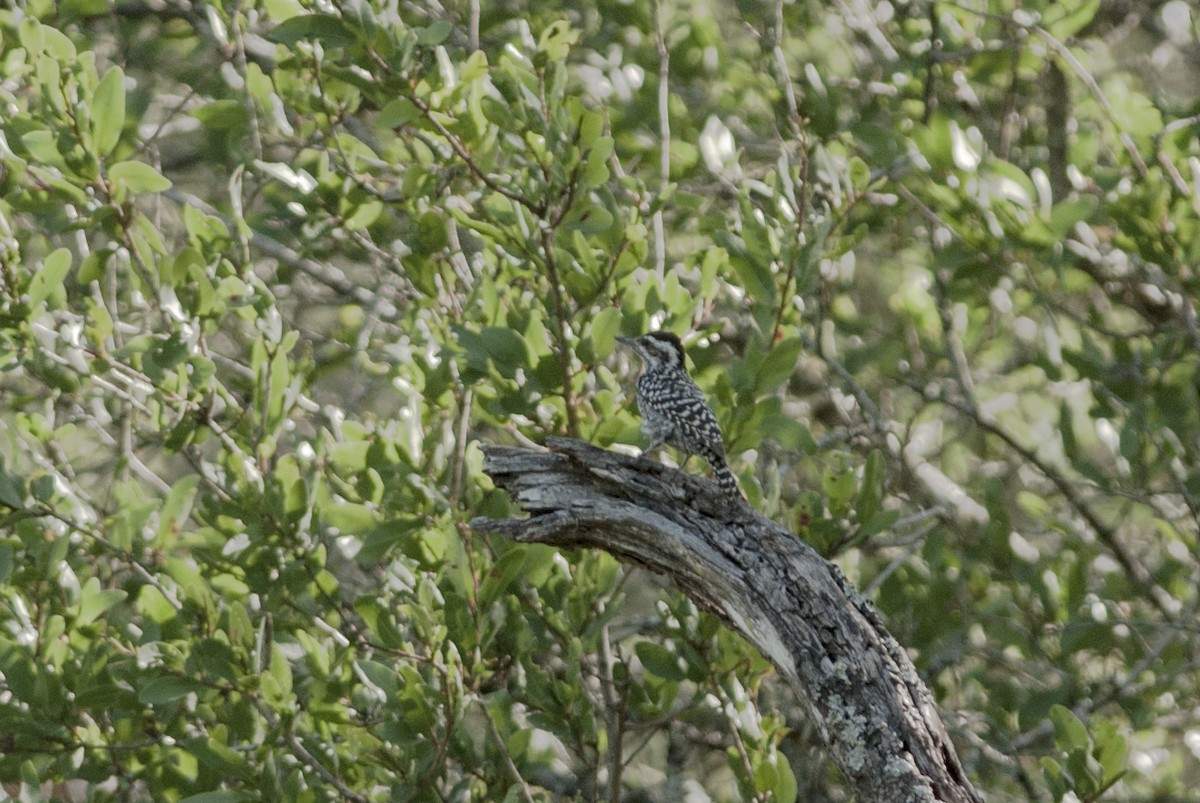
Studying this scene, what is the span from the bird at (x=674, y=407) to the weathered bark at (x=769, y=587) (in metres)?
0.62

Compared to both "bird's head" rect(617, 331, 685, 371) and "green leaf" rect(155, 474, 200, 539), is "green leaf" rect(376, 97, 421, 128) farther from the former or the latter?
"green leaf" rect(155, 474, 200, 539)

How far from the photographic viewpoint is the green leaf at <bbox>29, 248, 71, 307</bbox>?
425 centimetres

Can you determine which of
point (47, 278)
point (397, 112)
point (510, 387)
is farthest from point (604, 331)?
point (47, 278)

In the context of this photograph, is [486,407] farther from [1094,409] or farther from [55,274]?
[1094,409]

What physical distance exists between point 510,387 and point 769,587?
1.14 metres

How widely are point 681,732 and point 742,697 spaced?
1.60m

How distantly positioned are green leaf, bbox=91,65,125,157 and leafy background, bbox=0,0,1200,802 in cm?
1

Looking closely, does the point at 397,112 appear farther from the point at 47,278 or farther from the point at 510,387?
the point at 47,278

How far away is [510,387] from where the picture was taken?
4.25 metres

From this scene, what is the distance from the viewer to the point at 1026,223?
5020 millimetres

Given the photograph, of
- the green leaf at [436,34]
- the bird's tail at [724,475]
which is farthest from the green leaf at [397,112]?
the bird's tail at [724,475]

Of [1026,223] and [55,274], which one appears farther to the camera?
[1026,223]

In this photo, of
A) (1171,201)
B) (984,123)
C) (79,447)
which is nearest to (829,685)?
(1171,201)

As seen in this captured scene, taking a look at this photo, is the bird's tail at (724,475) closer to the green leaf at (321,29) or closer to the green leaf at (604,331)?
the green leaf at (604,331)
